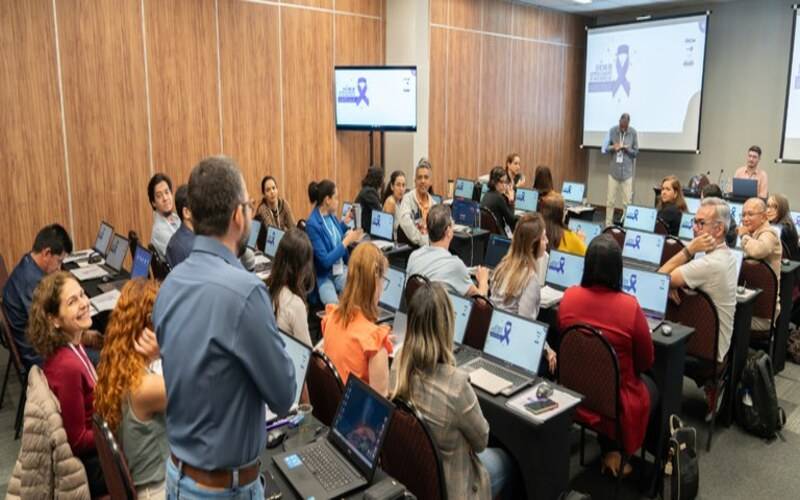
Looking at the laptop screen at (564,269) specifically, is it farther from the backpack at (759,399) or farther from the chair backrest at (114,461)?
the chair backrest at (114,461)

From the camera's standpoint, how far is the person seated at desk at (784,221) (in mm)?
5387

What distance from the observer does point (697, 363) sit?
12.5ft

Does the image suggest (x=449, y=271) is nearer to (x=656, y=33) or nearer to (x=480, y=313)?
(x=480, y=313)

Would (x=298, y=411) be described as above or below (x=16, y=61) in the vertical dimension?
below

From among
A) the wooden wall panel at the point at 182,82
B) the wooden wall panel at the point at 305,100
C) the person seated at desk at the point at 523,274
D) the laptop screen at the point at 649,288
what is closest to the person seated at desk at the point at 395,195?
the wooden wall panel at the point at 305,100

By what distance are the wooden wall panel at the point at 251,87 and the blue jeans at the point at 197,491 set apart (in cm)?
615

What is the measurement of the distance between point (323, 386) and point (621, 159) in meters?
9.03

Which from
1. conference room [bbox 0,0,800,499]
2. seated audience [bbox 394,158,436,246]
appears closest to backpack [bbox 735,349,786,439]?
conference room [bbox 0,0,800,499]

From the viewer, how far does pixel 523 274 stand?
367 centimetres

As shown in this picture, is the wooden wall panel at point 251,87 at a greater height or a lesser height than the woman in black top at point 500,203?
greater

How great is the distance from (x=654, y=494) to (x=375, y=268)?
77.9 inches

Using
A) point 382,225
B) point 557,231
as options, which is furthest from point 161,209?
point 557,231

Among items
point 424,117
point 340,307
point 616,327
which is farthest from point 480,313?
point 424,117

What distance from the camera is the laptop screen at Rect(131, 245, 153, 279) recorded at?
4.55 m
